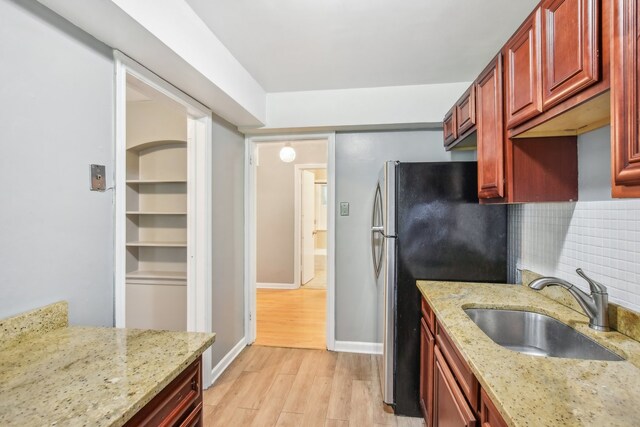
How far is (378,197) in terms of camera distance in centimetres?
243


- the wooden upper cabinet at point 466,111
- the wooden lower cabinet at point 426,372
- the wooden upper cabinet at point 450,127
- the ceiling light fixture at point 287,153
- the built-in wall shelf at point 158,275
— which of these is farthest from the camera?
the ceiling light fixture at point 287,153

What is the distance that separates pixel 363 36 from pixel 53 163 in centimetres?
168

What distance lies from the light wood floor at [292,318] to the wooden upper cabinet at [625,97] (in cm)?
269

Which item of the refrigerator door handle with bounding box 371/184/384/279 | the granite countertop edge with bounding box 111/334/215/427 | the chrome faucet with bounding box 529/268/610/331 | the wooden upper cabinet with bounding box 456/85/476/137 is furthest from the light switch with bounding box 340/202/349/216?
the granite countertop edge with bounding box 111/334/215/427

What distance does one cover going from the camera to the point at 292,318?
12.3ft

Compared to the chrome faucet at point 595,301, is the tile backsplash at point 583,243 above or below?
above

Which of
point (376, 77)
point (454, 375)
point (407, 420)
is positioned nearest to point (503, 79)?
point (376, 77)

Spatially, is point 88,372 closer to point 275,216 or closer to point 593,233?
point 593,233

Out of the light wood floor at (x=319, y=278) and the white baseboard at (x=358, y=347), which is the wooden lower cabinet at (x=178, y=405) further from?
the light wood floor at (x=319, y=278)

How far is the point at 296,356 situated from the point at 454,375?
5.90ft

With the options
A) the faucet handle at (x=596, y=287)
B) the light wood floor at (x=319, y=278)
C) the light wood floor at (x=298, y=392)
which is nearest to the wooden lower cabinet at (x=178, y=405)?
the light wood floor at (x=298, y=392)

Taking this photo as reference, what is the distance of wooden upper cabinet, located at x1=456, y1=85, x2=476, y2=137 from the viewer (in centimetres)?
186

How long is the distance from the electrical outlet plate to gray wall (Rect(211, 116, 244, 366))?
1.02 m

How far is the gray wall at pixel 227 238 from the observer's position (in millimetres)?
2447
